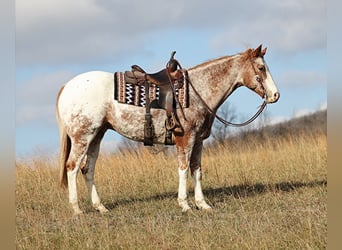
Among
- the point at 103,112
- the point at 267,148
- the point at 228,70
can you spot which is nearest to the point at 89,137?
the point at 103,112

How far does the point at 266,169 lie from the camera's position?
10312 mm

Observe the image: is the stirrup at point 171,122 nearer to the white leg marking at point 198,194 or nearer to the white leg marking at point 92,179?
the white leg marking at point 198,194

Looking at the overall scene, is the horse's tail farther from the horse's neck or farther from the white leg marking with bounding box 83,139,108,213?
the horse's neck

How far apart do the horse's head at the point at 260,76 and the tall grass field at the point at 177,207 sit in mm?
1601

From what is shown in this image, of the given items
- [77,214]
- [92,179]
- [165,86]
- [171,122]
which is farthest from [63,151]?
[165,86]

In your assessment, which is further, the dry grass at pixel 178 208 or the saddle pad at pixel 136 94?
the saddle pad at pixel 136 94

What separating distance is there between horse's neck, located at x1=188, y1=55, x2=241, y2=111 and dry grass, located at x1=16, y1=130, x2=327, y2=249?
1626 millimetres

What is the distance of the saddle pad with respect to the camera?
23.7ft

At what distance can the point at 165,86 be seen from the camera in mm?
7246

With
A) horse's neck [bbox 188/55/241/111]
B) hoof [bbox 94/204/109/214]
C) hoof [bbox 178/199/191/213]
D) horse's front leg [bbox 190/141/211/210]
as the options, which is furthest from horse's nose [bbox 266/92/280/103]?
hoof [bbox 94/204/109/214]

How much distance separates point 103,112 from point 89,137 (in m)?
0.42

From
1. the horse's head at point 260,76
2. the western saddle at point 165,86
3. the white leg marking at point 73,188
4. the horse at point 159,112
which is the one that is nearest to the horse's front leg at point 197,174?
the horse at point 159,112

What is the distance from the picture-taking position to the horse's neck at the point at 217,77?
7500 millimetres
